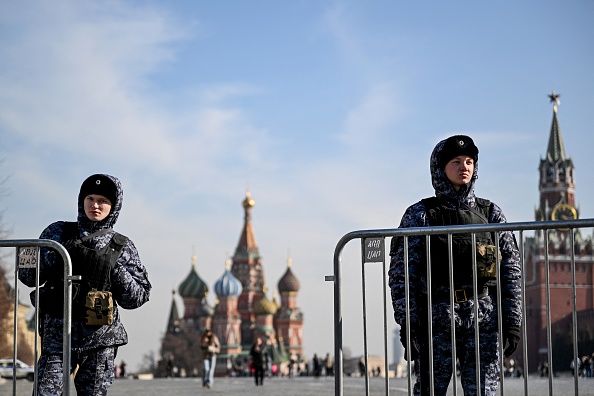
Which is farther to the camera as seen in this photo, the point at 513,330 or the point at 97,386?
the point at 97,386

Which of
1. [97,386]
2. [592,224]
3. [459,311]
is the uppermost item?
[592,224]

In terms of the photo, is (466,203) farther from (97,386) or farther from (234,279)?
(234,279)

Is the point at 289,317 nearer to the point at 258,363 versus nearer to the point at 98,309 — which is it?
the point at 258,363

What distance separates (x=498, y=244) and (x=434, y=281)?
15.0 inches

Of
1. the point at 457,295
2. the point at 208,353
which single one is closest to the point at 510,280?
the point at 457,295

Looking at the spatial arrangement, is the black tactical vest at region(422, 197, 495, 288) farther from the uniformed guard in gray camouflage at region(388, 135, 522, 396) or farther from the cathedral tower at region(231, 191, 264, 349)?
the cathedral tower at region(231, 191, 264, 349)

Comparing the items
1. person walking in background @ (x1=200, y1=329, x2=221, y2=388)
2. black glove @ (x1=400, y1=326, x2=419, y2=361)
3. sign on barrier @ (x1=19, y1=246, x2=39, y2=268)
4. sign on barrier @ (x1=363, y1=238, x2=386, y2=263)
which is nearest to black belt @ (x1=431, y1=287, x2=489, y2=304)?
black glove @ (x1=400, y1=326, x2=419, y2=361)

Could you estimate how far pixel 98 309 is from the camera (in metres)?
6.23

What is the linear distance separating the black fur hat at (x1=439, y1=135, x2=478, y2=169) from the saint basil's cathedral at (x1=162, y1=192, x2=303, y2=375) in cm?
12546

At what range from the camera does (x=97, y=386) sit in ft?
20.8

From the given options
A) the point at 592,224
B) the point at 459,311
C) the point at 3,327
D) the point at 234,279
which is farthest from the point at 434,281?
the point at 234,279

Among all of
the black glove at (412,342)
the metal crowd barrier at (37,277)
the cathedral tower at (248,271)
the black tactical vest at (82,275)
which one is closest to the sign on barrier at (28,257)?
the metal crowd barrier at (37,277)

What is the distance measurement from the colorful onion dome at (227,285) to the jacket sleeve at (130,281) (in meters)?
131

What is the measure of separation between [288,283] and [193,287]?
11973 mm
